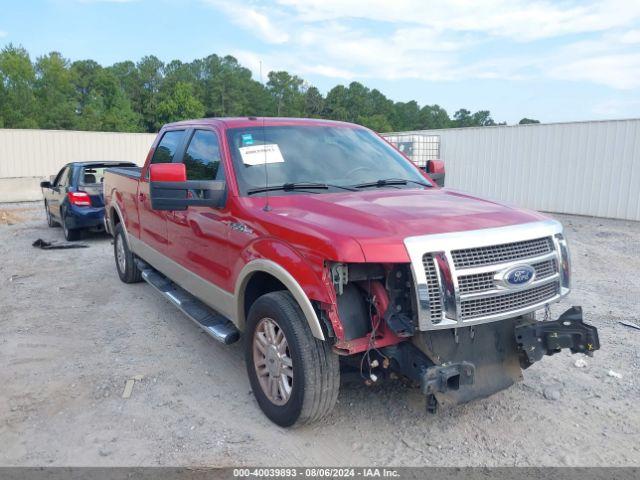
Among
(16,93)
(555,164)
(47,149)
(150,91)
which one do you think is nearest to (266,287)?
(555,164)

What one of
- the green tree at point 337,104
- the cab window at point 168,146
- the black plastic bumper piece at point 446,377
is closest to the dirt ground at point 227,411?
the black plastic bumper piece at point 446,377

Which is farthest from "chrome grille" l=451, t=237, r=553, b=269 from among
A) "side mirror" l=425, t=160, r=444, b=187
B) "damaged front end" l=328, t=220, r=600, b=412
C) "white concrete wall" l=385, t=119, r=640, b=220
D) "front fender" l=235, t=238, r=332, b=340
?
"white concrete wall" l=385, t=119, r=640, b=220

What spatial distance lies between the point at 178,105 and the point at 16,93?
689 inches

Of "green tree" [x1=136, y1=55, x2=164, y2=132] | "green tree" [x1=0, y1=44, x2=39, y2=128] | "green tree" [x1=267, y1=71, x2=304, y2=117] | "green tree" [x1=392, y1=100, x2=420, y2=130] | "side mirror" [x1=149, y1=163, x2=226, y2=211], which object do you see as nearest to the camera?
"side mirror" [x1=149, y1=163, x2=226, y2=211]

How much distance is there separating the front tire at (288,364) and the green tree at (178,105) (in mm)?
64649

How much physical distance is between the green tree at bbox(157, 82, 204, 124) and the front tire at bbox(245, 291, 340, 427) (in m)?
64.6

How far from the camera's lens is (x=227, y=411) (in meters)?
3.80

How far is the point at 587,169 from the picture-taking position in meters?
14.8

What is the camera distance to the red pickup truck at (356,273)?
116 inches

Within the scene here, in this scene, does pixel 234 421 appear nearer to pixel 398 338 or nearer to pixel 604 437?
pixel 398 338

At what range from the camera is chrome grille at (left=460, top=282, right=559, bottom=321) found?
2.97m

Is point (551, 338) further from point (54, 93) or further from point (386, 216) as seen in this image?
point (54, 93)

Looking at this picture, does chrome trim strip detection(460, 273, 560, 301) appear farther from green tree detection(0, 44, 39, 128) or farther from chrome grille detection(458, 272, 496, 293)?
green tree detection(0, 44, 39, 128)

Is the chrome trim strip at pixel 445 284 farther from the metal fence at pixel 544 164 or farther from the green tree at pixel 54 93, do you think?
the green tree at pixel 54 93
